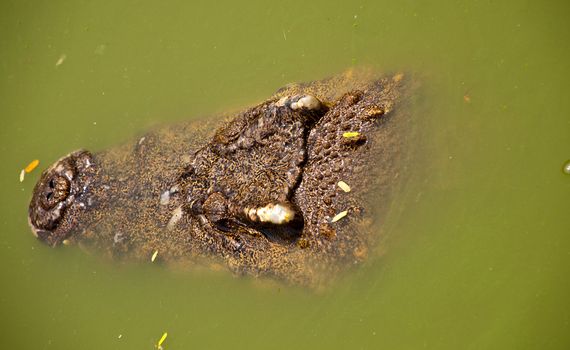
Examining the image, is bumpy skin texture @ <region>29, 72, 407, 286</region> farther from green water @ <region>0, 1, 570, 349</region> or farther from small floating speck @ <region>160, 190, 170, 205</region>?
green water @ <region>0, 1, 570, 349</region>

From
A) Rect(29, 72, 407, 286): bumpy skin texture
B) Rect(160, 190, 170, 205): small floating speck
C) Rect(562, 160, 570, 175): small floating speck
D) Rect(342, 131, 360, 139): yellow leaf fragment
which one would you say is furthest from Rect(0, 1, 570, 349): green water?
Rect(160, 190, 170, 205): small floating speck

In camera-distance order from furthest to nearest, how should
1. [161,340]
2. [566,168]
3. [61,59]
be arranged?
[61,59] → [161,340] → [566,168]

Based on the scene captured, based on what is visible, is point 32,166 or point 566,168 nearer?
point 566,168

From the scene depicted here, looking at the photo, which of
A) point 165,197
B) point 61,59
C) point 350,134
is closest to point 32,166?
point 61,59

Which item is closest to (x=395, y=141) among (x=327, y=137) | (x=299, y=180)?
(x=327, y=137)

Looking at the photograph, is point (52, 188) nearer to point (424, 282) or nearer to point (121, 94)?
point (121, 94)

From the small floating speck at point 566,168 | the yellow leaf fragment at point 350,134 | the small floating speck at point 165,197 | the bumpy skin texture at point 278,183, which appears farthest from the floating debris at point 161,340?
the small floating speck at point 566,168

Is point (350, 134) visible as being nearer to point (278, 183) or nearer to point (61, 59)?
point (278, 183)
